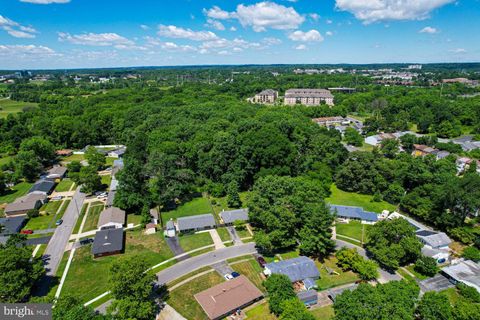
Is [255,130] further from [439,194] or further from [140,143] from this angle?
[439,194]

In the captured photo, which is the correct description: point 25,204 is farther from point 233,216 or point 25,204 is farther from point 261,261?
point 261,261

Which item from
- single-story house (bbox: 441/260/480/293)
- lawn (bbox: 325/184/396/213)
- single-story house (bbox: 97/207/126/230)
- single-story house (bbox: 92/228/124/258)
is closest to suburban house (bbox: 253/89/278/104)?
lawn (bbox: 325/184/396/213)

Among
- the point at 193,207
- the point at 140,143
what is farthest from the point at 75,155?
the point at 193,207

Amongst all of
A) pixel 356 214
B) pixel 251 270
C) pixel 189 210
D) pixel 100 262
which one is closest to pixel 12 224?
pixel 100 262

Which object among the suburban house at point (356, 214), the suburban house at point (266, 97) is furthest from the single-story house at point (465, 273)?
the suburban house at point (266, 97)

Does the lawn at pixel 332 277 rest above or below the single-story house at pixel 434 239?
below

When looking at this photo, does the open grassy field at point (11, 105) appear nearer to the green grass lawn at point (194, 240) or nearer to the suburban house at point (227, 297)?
the green grass lawn at point (194, 240)
